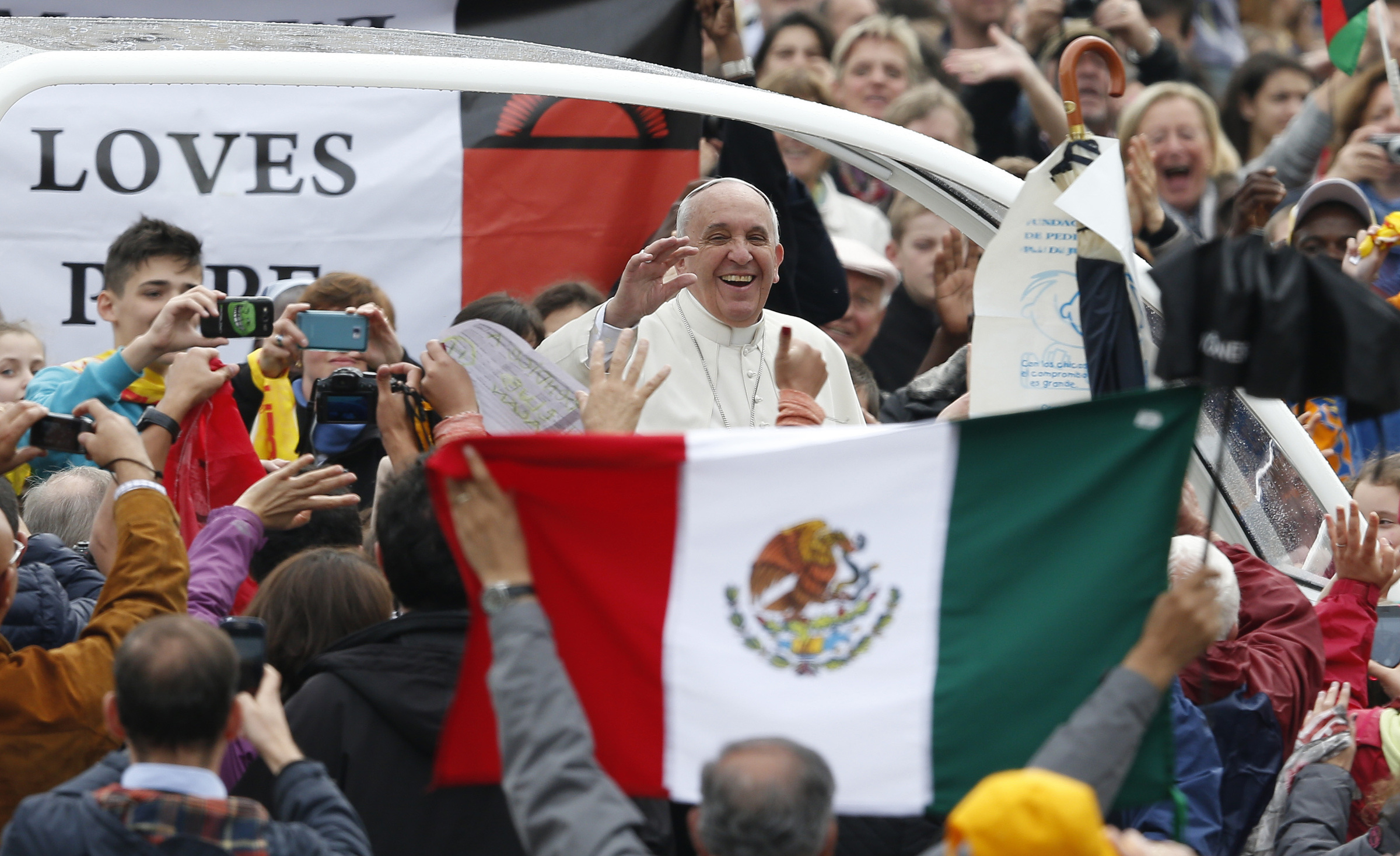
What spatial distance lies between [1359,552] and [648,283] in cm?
203

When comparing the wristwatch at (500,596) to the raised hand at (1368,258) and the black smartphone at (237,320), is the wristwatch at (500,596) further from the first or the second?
the raised hand at (1368,258)

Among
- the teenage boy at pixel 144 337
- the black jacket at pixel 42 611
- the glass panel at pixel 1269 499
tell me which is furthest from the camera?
the glass panel at pixel 1269 499

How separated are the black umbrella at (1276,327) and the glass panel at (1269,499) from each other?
2102 millimetres

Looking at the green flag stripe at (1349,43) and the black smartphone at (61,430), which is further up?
the green flag stripe at (1349,43)

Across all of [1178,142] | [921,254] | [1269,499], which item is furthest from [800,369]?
[1178,142]

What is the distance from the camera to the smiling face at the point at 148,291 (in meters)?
5.03

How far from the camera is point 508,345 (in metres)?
4.14

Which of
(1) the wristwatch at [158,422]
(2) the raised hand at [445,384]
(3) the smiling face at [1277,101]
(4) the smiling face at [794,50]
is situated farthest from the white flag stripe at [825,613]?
(3) the smiling face at [1277,101]

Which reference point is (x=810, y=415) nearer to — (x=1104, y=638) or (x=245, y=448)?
(x=1104, y=638)

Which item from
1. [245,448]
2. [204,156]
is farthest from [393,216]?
[245,448]

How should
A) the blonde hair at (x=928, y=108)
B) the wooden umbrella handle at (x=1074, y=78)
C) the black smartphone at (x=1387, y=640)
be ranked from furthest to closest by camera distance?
the blonde hair at (x=928, y=108)
the black smartphone at (x=1387, y=640)
the wooden umbrella handle at (x=1074, y=78)

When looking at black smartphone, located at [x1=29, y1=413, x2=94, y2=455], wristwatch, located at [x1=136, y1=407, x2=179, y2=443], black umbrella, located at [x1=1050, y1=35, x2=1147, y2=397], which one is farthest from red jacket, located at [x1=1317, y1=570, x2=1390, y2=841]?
black smartphone, located at [x1=29, y1=413, x2=94, y2=455]

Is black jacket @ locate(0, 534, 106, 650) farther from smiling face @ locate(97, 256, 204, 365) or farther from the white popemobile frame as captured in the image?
smiling face @ locate(97, 256, 204, 365)

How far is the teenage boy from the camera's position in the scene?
4215mm
